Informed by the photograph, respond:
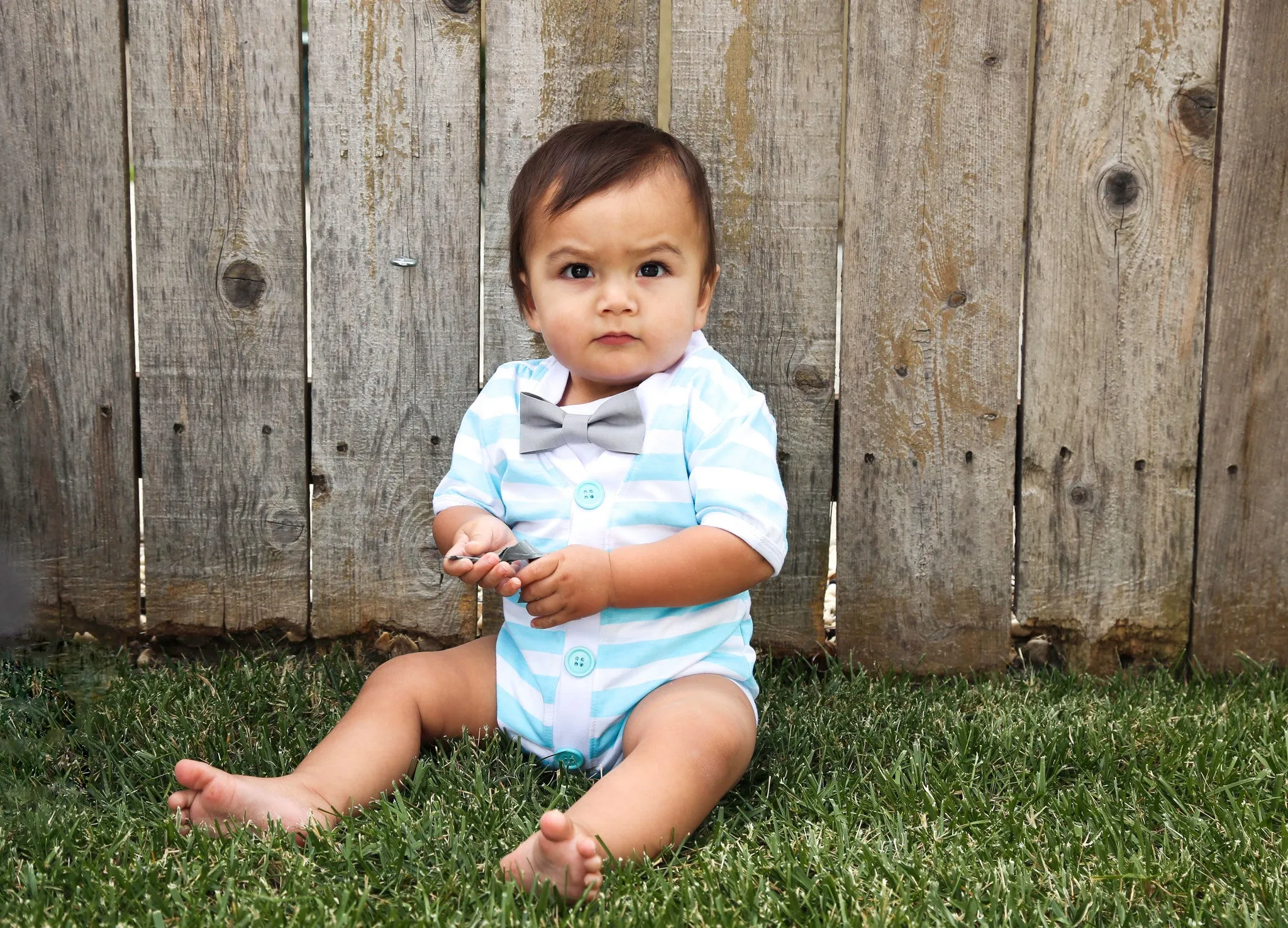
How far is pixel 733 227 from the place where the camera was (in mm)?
2639

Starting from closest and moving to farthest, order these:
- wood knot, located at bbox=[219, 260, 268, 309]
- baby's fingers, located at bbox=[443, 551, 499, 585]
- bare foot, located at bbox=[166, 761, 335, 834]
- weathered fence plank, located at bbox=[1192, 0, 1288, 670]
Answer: bare foot, located at bbox=[166, 761, 335, 834], baby's fingers, located at bbox=[443, 551, 499, 585], weathered fence plank, located at bbox=[1192, 0, 1288, 670], wood knot, located at bbox=[219, 260, 268, 309]

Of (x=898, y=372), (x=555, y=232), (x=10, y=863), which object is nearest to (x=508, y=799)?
(x=10, y=863)

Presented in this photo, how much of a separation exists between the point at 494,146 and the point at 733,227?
0.56 meters

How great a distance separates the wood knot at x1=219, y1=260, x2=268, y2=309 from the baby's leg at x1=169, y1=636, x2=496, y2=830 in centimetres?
94

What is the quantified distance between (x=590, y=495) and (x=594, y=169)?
1.94 feet

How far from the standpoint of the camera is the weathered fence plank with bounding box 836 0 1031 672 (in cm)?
→ 258

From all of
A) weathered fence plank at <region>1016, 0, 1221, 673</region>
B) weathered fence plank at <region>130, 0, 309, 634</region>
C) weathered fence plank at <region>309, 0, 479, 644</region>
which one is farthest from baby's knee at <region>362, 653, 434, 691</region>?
weathered fence plank at <region>1016, 0, 1221, 673</region>

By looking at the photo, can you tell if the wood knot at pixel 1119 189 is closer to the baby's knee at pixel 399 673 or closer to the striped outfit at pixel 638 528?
the striped outfit at pixel 638 528

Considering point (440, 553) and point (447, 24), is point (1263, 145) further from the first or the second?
point (440, 553)

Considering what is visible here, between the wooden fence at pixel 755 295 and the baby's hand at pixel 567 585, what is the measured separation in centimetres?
80

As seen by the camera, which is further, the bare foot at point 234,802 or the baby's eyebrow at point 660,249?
the baby's eyebrow at point 660,249

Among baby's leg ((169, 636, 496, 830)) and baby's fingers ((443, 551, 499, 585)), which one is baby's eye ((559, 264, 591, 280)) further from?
baby's leg ((169, 636, 496, 830))

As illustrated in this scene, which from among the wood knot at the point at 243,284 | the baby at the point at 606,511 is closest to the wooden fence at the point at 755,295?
the wood knot at the point at 243,284

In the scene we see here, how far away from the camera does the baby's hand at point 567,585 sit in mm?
1958
